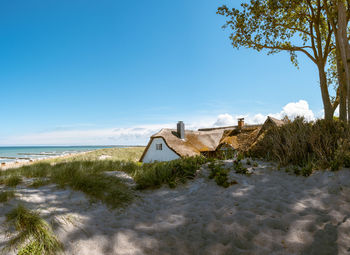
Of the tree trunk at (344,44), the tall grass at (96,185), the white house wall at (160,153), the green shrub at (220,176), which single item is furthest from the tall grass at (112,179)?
the white house wall at (160,153)

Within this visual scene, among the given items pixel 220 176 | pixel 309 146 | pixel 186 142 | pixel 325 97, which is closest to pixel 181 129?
pixel 186 142

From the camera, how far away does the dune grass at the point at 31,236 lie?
2.78 m

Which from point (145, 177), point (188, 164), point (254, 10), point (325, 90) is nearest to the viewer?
point (145, 177)

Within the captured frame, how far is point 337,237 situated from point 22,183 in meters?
7.37

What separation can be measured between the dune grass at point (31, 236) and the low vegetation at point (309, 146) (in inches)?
238

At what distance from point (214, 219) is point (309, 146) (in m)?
4.97

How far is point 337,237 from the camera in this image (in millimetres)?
3041

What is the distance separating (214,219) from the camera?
3805mm

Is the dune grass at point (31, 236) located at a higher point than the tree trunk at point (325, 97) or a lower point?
lower

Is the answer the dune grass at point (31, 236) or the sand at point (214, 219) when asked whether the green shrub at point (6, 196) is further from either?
the dune grass at point (31, 236)

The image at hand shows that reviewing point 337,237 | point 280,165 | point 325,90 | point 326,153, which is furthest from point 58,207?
point 325,90

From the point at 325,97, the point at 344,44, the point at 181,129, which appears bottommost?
the point at 181,129

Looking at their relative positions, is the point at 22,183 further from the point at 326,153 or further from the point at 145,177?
the point at 326,153

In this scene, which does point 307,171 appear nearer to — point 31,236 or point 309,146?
point 309,146
